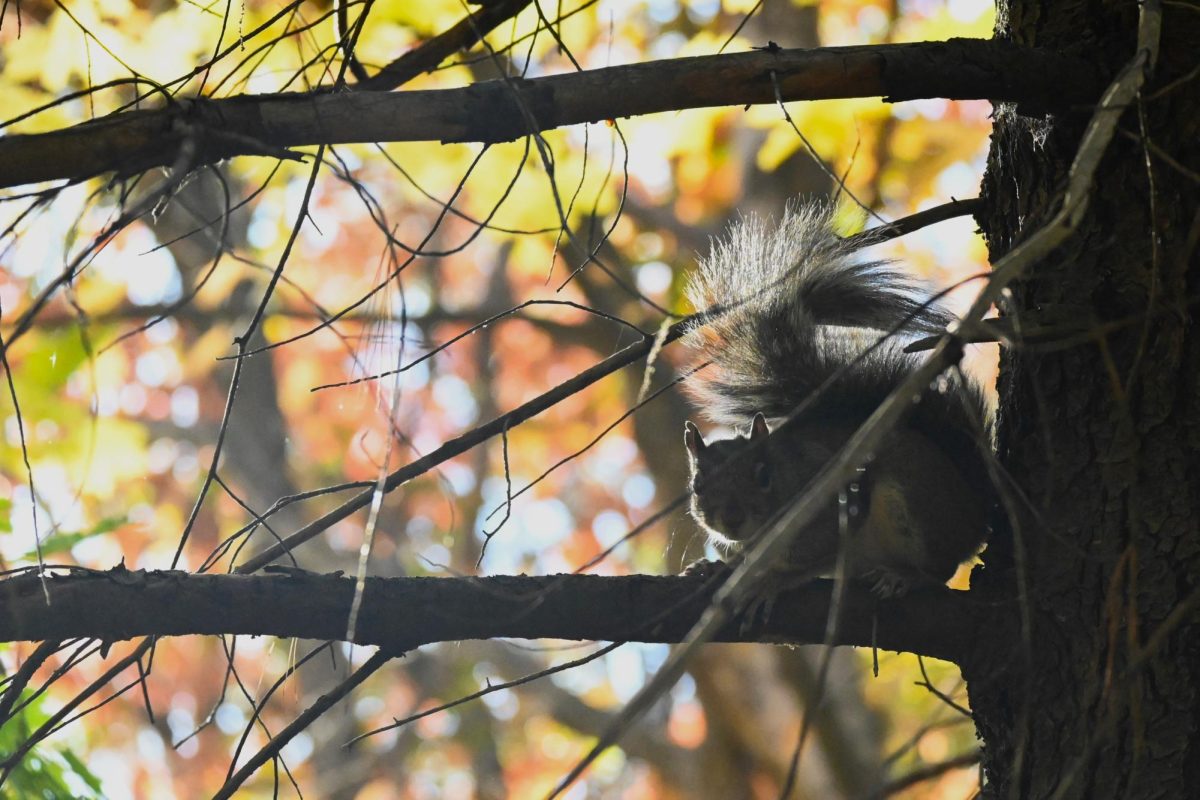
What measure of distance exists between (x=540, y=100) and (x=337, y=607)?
0.76 m

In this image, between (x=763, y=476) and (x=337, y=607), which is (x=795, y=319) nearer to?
(x=763, y=476)

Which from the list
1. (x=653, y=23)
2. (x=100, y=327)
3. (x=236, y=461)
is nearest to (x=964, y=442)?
(x=653, y=23)

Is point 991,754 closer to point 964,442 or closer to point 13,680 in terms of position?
point 964,442

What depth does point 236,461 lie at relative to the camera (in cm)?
817

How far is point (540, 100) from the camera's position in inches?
61.4

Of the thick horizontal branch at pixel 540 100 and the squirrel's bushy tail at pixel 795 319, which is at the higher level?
the squirrel's bushy tail at pixel 795 319

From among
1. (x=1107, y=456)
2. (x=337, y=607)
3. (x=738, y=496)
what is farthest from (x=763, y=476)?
(x=337, y=607)

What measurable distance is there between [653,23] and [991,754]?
15.4 feet

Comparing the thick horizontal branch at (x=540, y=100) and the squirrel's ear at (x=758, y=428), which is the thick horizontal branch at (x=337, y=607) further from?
the squirrel's ear at (x=758, y=428)

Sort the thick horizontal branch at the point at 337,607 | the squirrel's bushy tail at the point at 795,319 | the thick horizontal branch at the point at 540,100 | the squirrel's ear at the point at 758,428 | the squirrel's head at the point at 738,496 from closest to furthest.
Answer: the thick horizontal branch at the point at 540,100 < the thick horizontal branch at the point at 337,607 < the squirrel's bushy tail at the point at 795,319 < the squirrel's ear at the point at 758,428 < the squirrel's head at the point at 738,496

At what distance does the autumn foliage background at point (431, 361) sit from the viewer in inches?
77.4

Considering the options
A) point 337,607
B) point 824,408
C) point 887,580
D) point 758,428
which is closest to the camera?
point 337,607

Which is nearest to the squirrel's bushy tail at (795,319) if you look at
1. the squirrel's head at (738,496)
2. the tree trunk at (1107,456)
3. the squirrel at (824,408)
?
the squirrel at (824,408)

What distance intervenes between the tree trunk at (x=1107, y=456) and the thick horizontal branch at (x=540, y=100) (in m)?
0.14
